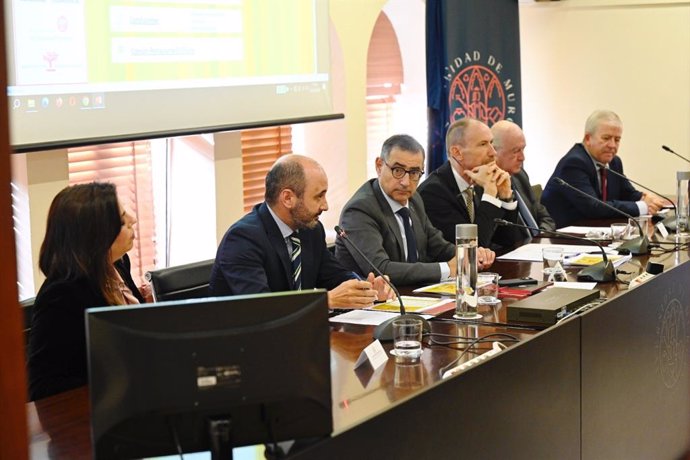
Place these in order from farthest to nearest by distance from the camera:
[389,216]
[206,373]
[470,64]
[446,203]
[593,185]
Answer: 1. [470,64]
2. [593,185]
3. [446,203]
4. [389,216]
5. [206,373]

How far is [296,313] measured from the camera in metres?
1.70

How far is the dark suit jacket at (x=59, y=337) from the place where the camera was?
248cm

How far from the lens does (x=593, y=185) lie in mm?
5820

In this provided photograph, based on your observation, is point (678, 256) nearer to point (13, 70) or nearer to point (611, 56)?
point (13, 70)

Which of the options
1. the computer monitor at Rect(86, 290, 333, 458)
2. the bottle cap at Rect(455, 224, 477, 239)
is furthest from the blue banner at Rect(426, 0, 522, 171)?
the computer monitor at Rect(86, 290, 333, 458)

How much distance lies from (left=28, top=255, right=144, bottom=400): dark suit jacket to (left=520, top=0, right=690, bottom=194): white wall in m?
5.27

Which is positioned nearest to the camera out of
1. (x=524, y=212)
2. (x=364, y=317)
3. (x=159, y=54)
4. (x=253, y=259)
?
(x=364, y=317)

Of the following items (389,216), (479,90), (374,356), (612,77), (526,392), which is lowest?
(526,392)

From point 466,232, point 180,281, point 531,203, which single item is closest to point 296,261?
point 180,281

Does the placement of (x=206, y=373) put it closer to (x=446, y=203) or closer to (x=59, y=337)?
(x=59, y=337)

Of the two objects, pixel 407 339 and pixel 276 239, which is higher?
pixel 276 239

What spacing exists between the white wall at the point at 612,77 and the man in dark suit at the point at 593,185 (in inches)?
48.1

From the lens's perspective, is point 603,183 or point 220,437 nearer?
point 220,437

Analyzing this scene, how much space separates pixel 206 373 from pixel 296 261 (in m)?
1.73
